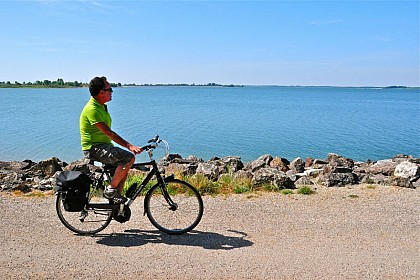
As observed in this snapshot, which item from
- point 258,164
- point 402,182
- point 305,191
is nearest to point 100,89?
point 305,191

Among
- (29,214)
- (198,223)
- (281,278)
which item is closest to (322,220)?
(198,223)

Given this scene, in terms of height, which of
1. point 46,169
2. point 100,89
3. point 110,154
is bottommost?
point 46,169

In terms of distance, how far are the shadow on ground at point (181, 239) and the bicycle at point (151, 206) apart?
0.16 meters

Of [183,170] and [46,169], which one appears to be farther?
[46,169]

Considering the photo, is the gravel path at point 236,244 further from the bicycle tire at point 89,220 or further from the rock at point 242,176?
the rock at point 242,176

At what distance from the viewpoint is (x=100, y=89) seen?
6.36 m

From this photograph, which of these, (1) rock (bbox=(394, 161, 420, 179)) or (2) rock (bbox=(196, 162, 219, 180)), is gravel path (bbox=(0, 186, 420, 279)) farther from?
(1) rock (bbox=(394, 161, 420, 179))

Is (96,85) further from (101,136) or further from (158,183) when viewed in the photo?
(158,183)

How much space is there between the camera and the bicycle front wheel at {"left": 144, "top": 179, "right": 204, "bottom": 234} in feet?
22.2

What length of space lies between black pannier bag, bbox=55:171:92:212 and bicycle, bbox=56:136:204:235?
0.24 feet

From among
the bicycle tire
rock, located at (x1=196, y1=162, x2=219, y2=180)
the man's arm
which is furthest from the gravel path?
rock, located at (x1=196, y1=162, x2=219, y2=180)

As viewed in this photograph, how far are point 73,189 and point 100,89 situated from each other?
147cm

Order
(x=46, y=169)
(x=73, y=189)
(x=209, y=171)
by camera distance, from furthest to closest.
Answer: (x=46, y=169)
(x=209, y=171)
(x=73, y=189)

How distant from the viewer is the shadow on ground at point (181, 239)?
629cm
